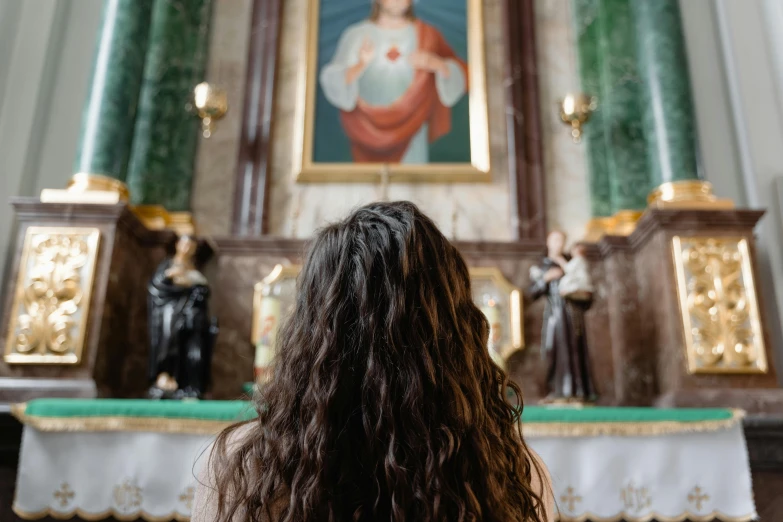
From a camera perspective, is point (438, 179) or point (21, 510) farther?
point (438, 179)

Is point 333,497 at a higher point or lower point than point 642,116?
lower

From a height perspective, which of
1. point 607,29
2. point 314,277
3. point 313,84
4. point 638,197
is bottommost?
point 314,277

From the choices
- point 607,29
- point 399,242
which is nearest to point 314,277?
point 399,242

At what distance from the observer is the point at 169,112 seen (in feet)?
16.6

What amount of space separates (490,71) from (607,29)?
86 centimetres

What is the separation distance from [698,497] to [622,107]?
2866 millimetres

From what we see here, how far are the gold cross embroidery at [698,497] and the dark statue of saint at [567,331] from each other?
3.04 feet

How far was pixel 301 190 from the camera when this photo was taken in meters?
5.08

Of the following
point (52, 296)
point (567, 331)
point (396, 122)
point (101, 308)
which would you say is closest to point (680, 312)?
point (567, 331)

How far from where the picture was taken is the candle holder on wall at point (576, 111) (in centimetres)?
482

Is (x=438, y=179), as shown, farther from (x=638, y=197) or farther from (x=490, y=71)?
(x=638, y=197)

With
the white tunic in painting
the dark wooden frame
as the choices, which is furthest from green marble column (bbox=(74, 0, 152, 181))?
the white tunic in painting

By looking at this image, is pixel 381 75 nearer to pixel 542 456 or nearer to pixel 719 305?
pixel 719 305

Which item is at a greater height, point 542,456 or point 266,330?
point 266,330
